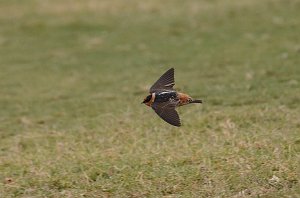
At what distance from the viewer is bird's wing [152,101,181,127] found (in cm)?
509

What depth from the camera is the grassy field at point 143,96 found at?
205 inches

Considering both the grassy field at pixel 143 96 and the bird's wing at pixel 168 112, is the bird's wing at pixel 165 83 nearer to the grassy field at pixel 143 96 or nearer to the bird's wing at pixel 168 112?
the bird's wing at pixel 168 112

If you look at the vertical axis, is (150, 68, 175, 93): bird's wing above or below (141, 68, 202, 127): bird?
above

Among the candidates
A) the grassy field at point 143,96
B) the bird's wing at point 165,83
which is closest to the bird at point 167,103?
the bird's wing at point 165,83

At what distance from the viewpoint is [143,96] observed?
888 cm

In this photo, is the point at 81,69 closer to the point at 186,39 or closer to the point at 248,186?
the point at 186,39

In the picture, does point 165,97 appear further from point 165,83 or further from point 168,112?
point 165,83

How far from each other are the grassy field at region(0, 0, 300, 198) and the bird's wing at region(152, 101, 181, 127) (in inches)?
16.5

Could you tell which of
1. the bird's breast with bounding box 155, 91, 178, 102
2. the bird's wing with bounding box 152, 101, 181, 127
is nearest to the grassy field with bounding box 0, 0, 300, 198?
the bird's wing with bounding box 152, 101, 181, 127

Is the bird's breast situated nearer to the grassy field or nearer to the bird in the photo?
the bird

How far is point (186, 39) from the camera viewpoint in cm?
1296

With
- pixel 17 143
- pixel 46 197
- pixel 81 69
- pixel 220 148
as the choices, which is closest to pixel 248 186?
pixel 220 148

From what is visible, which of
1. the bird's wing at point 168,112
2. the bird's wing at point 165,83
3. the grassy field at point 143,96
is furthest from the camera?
the bird's wing at point 165,83

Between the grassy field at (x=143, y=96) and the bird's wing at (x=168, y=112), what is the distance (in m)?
0.42
